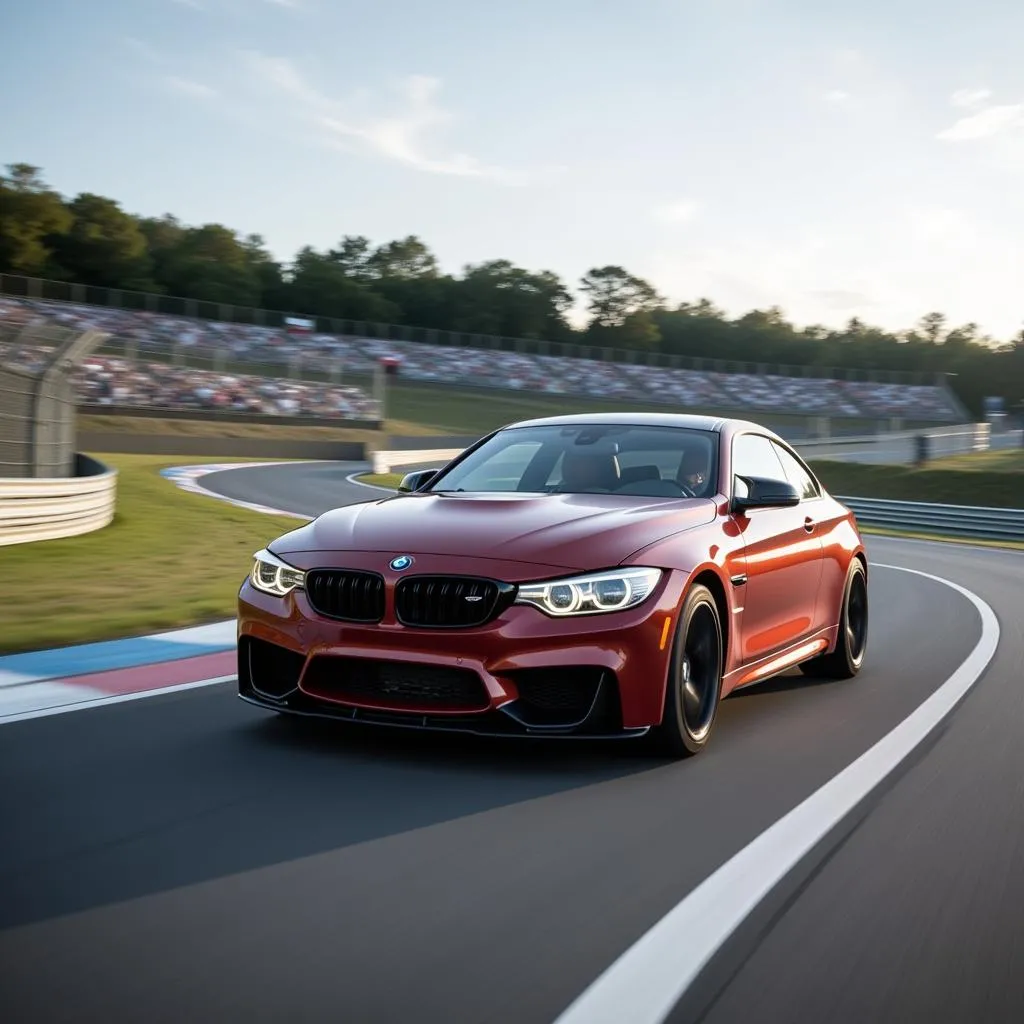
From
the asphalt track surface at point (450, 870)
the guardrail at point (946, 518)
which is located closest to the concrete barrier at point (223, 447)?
the guardrail at point (946, 518)

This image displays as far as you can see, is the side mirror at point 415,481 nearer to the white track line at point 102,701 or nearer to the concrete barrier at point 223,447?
the white track line at point 102,701

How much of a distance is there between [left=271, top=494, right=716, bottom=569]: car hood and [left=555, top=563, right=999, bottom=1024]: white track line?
116cm

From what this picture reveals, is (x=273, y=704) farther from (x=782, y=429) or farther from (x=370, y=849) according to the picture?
(x=782, y=429)

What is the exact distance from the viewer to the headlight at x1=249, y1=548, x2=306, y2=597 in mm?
5148

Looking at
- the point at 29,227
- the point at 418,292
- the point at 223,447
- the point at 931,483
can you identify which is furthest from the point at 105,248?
the point at 931,483

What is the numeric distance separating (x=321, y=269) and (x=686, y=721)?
3552 inches

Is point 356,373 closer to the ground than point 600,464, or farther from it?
closer to the ground

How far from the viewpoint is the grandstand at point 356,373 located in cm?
4181

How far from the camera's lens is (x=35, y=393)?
15039mm

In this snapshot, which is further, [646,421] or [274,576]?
[646,421]

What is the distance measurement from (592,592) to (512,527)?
470 millimetres

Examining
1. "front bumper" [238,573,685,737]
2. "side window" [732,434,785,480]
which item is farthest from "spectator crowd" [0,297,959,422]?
"front bumper" [238,573,685,737]

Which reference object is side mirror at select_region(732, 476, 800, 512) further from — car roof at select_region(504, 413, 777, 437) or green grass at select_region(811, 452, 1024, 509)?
green grass at select_region(811, 452, 1024, 509)

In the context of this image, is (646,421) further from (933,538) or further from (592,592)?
(933,538)
